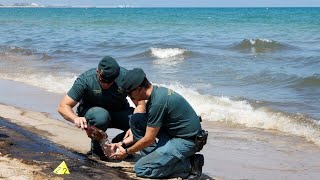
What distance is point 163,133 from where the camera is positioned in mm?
5355

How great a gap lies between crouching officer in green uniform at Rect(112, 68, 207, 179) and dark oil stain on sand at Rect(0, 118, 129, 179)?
0.31 meters

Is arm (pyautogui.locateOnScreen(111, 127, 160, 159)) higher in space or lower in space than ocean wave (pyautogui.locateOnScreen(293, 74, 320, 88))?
higher

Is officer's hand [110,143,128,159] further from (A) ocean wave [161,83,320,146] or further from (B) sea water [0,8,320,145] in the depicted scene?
(B) sea water [0,8,320,145]

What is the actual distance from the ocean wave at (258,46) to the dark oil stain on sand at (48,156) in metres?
17.8

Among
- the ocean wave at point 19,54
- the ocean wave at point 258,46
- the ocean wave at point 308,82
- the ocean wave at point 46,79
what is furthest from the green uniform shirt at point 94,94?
the ocean wave at point 258,46

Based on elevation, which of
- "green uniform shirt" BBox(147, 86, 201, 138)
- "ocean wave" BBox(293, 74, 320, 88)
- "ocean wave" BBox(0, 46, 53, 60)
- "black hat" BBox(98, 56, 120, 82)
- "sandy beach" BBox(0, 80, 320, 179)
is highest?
"black hat" BBox(98, 56, 120, 82)

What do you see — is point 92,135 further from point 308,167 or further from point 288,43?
point 288,43

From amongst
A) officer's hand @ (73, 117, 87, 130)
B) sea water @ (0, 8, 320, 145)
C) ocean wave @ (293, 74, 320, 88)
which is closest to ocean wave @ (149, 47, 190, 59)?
sea water @ (0, 8, 320, 145)

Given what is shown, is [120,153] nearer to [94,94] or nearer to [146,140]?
[146,140]

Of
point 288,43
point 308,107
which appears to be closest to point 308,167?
point 308,107

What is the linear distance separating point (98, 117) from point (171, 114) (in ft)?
3.44

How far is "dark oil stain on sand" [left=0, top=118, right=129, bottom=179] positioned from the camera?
5.24 metres

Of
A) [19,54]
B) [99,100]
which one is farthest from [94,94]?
[19,54]

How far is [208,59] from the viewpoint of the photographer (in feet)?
65.5
